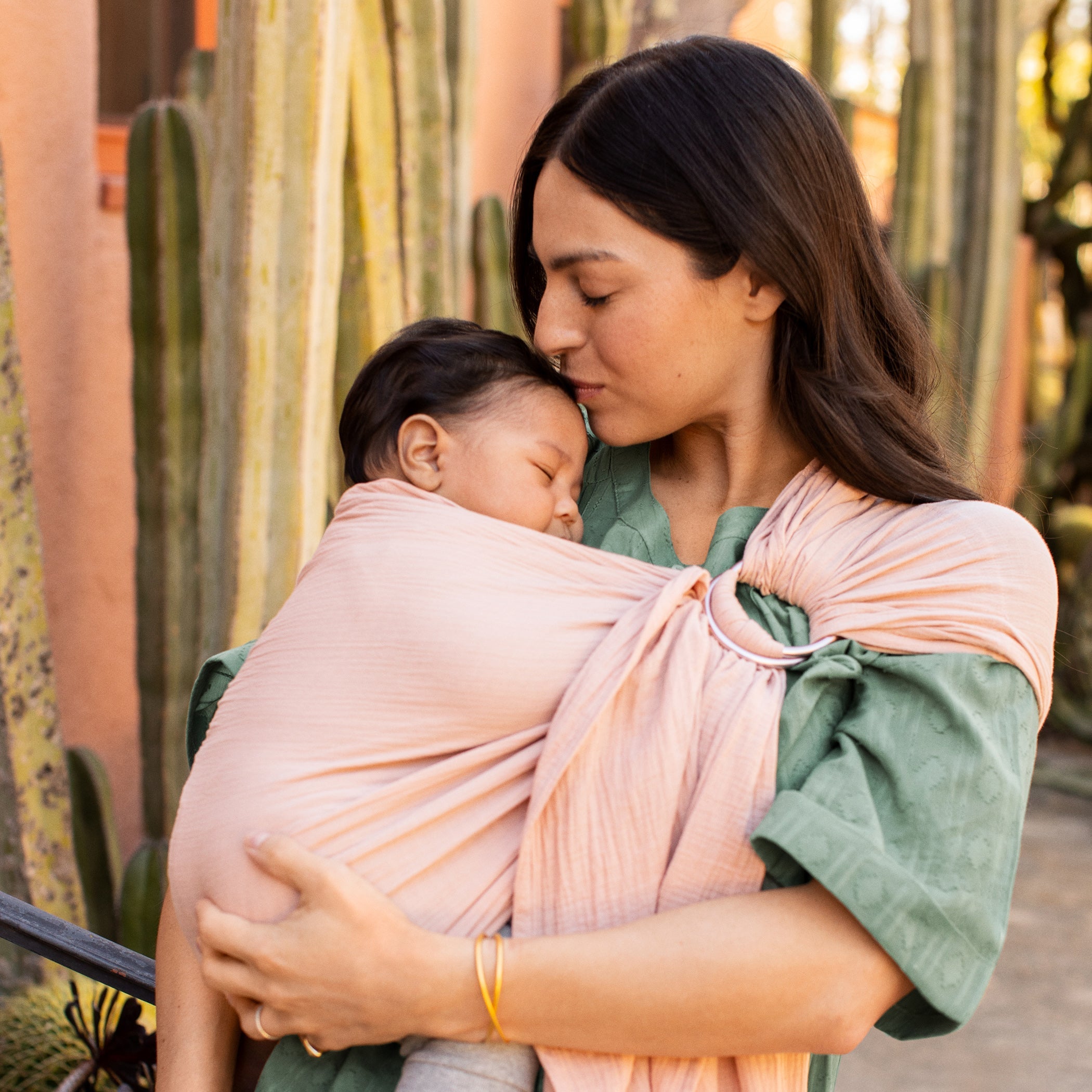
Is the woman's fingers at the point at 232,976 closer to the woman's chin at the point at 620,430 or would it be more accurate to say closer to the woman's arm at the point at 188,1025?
the woman's arm at the point at 188,1025

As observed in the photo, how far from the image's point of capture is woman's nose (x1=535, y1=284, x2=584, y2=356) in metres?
1.47

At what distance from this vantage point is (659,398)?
147cm

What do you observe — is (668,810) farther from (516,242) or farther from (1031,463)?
(1031,463)

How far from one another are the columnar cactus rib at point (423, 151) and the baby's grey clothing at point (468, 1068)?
7.01 ft

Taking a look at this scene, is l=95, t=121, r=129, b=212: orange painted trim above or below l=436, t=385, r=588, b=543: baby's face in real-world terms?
above

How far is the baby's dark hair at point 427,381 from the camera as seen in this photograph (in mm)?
1553

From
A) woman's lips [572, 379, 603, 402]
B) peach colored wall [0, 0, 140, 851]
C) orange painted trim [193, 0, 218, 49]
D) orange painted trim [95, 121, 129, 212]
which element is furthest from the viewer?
orange painted trim [193, 0, 218, 49]

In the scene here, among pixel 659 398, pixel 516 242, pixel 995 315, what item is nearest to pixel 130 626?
pixel 516 242

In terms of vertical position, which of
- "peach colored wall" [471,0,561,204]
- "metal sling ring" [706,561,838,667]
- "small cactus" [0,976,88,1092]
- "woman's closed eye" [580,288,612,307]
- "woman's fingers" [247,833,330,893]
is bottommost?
"small cactus" [0,976,88,1092]

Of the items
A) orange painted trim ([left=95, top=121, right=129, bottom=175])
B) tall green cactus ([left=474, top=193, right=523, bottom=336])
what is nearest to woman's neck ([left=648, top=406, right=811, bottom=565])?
tall green cactus ([left=474, top=193, right=523, bottom=336])

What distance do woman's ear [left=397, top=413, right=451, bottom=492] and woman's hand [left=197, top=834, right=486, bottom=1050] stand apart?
0.50 meters

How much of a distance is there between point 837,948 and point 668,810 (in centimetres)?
20

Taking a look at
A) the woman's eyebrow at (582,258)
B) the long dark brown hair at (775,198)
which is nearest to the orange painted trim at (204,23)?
the long dark brown hair at (775,198)

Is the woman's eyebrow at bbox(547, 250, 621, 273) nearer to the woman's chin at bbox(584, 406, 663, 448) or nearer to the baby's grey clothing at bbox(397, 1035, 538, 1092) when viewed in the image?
the woman's chin at bbox(584, 406, 663, 448)
